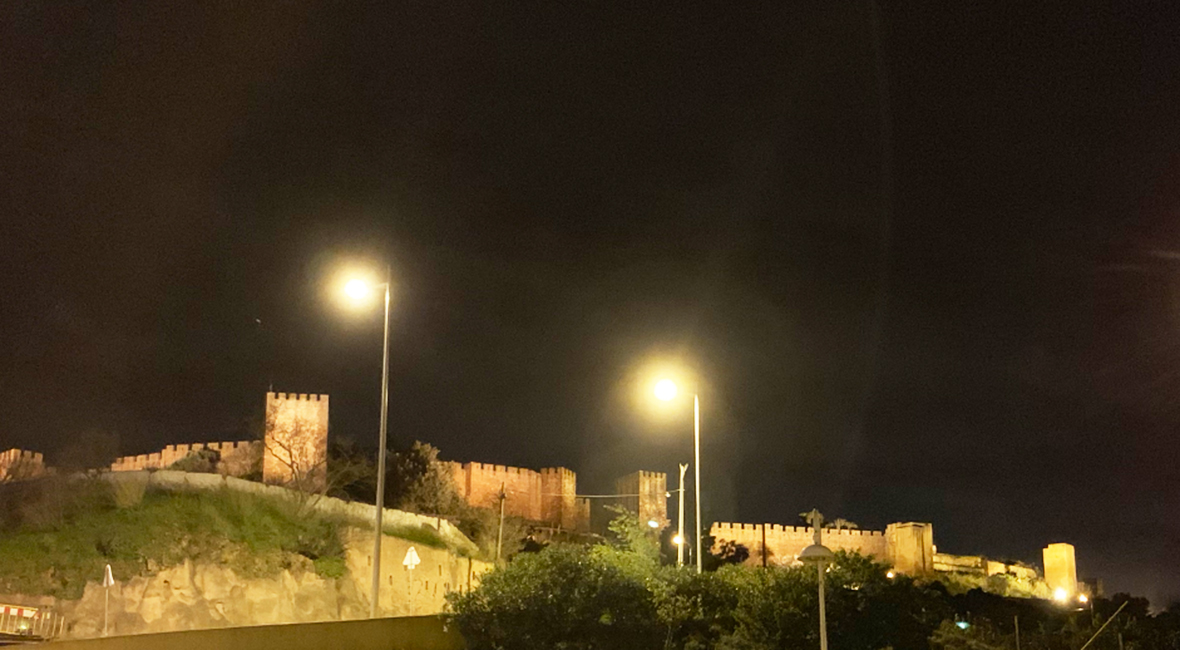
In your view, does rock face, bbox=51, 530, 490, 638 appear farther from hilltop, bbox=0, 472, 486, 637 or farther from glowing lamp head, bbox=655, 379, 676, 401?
glowing lamp head, bbox=655, 379, 676, 401

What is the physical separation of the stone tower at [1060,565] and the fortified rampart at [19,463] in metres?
60.9

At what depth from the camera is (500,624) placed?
17.2m

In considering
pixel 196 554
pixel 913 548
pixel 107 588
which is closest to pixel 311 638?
pixel 107 588

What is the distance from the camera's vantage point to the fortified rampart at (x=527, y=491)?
53.1m

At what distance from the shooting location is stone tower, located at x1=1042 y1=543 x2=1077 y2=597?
68.1 m

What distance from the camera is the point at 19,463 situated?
4556 centimetres

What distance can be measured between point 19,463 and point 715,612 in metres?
39.5

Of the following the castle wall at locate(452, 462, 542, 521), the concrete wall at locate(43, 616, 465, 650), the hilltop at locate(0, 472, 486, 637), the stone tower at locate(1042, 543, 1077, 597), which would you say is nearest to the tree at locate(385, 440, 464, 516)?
the castle wall at locate(452, 462, 542, 521)

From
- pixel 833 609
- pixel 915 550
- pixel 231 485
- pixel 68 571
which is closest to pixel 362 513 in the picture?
pixel 231 485

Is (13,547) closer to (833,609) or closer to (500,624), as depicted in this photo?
(500,624)

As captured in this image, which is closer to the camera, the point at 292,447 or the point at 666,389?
the point at 666,389

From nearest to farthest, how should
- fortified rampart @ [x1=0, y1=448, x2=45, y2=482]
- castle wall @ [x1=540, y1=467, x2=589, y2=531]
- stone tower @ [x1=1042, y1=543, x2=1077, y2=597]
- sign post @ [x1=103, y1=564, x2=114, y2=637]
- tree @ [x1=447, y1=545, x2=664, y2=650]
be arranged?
tree @ [x1=447, y1=545, x2=664, y2=650]
sign post @ [x1=103, y1=564, x2=114, y2=637]
fortified rampart @ [x1=0, y1=448, x2=45, y2=482]
castle wall @ [x1=540, y1=467, x2=589, y2=531]
stone tower @ [x1=1042, y1=543, x2=1077, y2=597]

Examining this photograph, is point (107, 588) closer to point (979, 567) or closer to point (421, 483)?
point (421, 483)

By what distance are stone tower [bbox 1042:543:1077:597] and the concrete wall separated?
6090cm
